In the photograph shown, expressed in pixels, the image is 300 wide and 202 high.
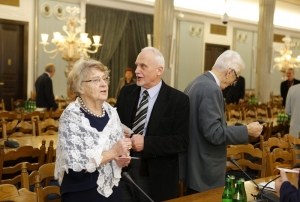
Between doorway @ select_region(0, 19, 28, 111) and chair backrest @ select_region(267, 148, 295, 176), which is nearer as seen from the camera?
chair backrest @ select_region(267, 148, 295, 176)

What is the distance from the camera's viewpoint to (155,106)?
3.11 m

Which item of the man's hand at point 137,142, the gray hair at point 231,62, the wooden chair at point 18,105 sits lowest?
the wooden chair at point 18,105

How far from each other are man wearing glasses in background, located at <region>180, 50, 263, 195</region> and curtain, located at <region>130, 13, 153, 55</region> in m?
12.4

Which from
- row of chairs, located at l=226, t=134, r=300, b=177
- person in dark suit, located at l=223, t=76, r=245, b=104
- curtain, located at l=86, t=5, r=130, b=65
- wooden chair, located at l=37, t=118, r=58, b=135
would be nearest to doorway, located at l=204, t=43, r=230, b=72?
curtain, located at l=86, t=5, r=130, b=65

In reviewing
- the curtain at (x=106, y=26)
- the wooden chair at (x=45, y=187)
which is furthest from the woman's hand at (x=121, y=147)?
the curtain at (x=106, y=26)

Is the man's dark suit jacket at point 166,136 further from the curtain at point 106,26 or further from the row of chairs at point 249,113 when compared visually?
the curtain at point 106,26

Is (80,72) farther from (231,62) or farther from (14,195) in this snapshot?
(231,62)

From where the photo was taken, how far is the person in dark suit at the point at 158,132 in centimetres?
307

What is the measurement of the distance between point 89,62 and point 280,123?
6.57 meters

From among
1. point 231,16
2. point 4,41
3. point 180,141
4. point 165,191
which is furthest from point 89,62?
point 231,16

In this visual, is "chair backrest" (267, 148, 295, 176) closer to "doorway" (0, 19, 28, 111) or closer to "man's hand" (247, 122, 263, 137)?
"man's hand" (247, 122, 263, 137)

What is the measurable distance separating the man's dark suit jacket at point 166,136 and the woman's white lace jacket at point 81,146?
1.81 feet

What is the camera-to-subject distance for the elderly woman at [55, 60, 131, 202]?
7.73 feet

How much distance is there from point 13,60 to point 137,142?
10.4 meters
